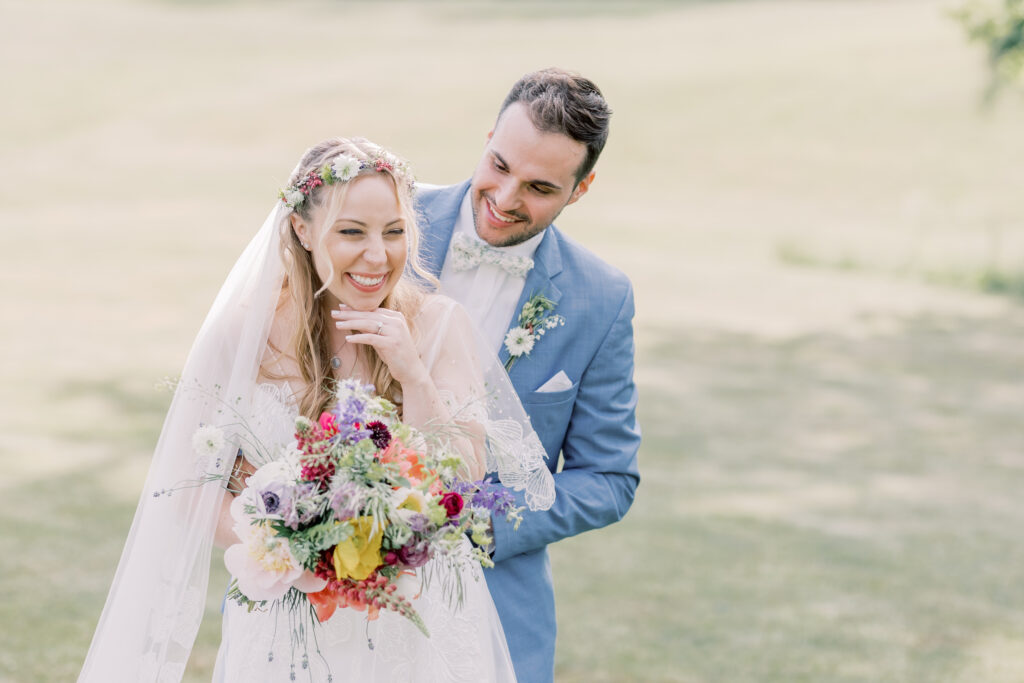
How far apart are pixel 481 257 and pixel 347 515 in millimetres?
1285

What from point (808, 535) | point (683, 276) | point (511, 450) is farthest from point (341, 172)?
point (683, 276)

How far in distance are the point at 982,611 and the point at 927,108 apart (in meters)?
24.5

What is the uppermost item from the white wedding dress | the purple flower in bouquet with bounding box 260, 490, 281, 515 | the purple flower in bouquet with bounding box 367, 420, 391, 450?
the purple flower in bouquet with bounding box 367, 420, 391, 450

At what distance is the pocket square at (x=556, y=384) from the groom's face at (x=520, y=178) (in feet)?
1.41

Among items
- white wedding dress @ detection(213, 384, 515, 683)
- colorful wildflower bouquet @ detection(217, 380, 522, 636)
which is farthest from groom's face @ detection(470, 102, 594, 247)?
colorful wildflower bouquet @ detection(217, 380, 522, 636)

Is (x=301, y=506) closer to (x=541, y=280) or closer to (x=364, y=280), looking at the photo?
(x=364, y=280)

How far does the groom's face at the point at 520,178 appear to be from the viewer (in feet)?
11.5

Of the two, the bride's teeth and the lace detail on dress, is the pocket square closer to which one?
the lace detail on dress

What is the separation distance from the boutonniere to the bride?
1.04 feet

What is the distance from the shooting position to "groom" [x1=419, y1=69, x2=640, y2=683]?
11.4 feet

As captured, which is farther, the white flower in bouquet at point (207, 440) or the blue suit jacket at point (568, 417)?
the blue suit jacket at point (568, 417)

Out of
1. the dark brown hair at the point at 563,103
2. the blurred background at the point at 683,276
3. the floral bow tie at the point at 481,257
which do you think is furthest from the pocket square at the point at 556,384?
the blurred background at the point at 683,276

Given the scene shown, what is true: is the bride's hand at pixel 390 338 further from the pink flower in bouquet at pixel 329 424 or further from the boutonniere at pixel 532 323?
the boutonniere at pixel 532 323

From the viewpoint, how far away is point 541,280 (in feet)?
11.8
